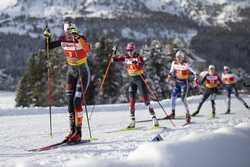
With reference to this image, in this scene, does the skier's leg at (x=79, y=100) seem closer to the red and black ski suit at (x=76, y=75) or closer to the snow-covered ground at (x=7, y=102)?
the red and black ski suit at (x=76, y=75)

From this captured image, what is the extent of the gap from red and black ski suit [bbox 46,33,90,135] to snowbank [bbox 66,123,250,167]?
3948mm

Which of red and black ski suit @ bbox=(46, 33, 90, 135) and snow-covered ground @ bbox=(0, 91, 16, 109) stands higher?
red and black ski suit @ bbox=(46, 33, 90, 135)

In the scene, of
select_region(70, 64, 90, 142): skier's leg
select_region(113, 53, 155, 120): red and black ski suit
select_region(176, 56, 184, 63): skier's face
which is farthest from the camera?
select_region(176, 56, 184, 63): skier's face

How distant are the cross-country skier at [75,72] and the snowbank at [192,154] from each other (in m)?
3.95

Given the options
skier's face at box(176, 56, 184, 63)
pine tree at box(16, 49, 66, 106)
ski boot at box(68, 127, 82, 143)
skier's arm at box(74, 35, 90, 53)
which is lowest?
pine tree at box(16, 49, 66, 106)

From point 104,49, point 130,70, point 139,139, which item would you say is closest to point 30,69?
point 104,49

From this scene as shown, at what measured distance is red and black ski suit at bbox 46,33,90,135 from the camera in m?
10.3

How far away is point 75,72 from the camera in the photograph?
409 inches

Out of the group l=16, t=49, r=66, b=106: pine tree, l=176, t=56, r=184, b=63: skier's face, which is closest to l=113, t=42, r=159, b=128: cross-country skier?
l=176, t=56, r=184, b=63: skier's face

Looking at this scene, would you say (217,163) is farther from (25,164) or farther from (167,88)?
(167,88)

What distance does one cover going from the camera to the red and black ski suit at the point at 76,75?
405 inches

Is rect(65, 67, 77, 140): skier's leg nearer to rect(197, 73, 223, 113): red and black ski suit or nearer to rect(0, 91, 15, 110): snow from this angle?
rect(197, 73, 223, 113): red and black ski suit

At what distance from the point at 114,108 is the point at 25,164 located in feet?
58.4

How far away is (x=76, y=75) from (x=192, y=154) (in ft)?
16.0
